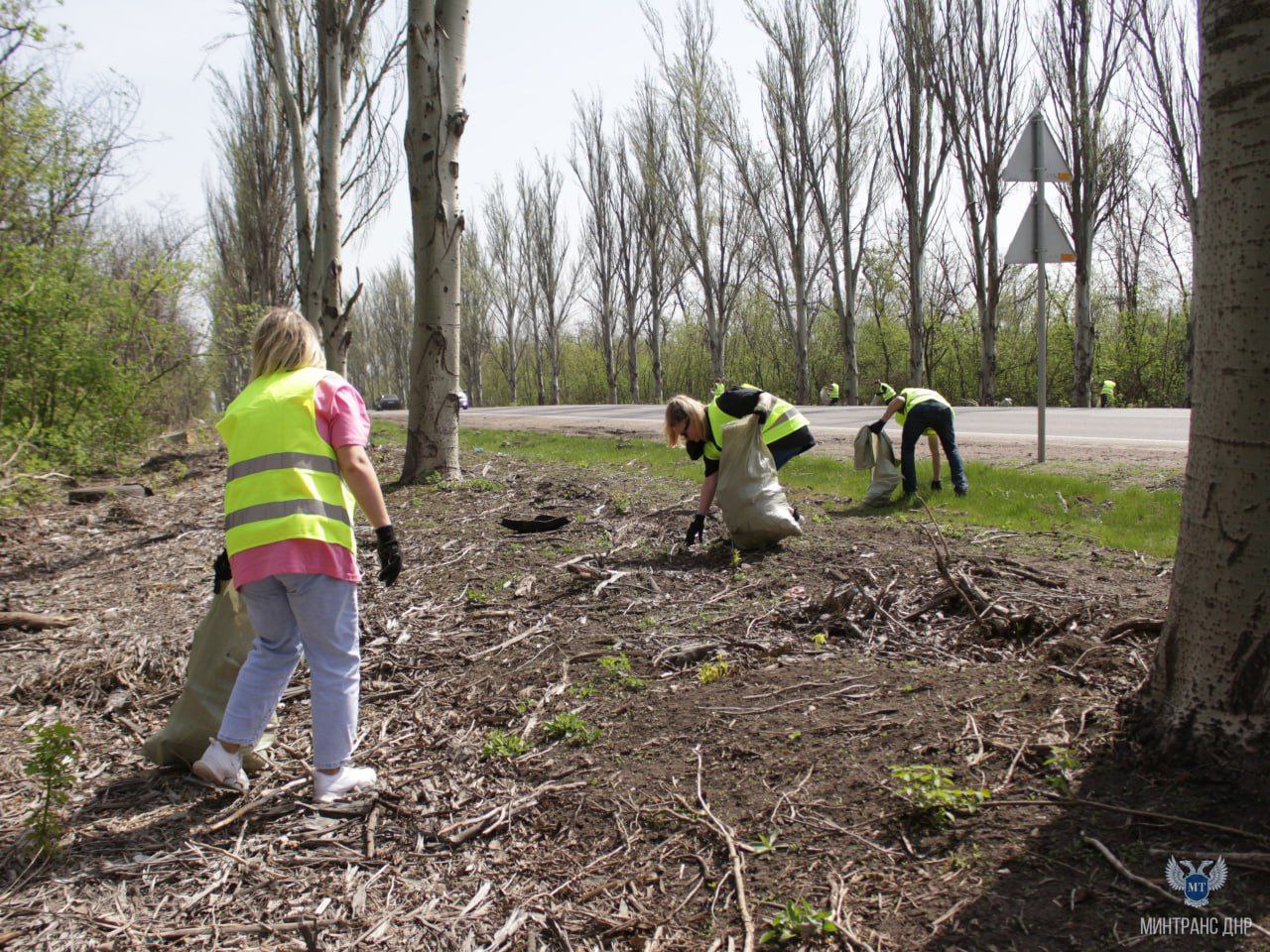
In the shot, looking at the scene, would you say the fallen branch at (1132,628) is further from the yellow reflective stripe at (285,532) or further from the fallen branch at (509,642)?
the yellow reflective stripe at (285,532)

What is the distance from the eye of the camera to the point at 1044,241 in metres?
8.29

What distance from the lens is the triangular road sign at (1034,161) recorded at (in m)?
8.12

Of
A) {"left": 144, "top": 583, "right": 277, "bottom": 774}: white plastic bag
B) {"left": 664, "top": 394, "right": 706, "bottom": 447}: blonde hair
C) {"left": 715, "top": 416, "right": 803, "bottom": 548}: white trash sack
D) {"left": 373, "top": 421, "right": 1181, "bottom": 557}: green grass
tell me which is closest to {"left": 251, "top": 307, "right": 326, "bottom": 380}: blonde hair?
{"left": 144, "top": 583, "right": 277, "bottom": 774}: white plastic bag

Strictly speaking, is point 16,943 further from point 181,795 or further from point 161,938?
point 181,795

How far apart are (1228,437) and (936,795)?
1.25 meters

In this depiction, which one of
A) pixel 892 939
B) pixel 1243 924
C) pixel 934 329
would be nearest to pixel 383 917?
pixel 892 939

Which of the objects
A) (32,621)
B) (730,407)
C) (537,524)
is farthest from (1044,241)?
(32,621)

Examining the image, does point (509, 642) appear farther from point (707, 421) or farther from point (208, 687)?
point (707, 421)

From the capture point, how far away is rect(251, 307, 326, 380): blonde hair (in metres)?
2.99

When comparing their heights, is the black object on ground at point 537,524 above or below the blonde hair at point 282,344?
below

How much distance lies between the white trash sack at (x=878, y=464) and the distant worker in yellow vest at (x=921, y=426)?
101mm

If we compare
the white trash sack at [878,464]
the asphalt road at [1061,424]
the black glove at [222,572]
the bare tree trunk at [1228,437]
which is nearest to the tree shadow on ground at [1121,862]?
the bare tree trunk at [1228,437]

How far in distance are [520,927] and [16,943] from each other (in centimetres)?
135

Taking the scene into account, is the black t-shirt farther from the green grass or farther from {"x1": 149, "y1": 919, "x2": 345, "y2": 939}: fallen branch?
{"x1": 149, "y1": 919, "x2": 345, "y2": 939}: fallen branch
